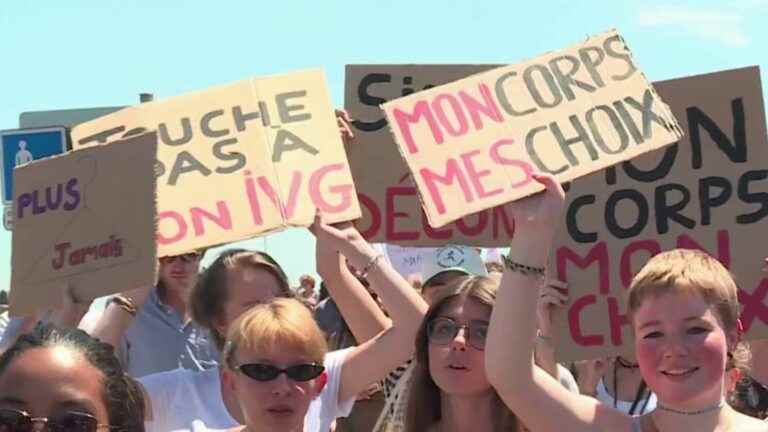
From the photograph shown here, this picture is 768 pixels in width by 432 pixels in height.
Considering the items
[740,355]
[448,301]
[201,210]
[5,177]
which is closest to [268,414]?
[448,301]

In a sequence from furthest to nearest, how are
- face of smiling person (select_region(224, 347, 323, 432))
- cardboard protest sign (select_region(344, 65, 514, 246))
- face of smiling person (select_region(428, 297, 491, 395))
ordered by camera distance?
cardboard protest sign (select_region(344, 65, 514, 246)), face of smiling person (select_region(428, 297, 491, 395)), face of smiling person (select_region(224, 347, 323, 432))

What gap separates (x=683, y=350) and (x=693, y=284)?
0.16 metres

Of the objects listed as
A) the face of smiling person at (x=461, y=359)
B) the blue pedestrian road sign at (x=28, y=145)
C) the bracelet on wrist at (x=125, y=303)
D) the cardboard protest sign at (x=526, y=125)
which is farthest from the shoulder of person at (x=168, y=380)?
the blue pedestrian road sign at (x=28, y=145)

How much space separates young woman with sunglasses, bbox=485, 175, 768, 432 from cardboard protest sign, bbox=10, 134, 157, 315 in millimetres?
1244

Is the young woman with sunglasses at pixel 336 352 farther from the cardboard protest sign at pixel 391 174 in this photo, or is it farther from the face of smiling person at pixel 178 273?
the face of smiling person at pixel 178 273

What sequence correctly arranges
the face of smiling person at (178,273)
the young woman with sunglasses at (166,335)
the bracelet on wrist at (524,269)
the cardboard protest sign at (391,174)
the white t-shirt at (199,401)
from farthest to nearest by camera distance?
the face of smiling person at (178,273) → the young woman with sunglasses at (166,335) → the cardboard protest sign at (391,174) → the white t-shirt at (199,401) → the bracelet on wrist at (524,269)

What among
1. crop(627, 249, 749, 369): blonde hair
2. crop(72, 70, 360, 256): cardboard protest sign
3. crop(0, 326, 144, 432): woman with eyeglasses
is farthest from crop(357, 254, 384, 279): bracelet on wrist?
crop(0, 326, 144, 432): woman with eyeglasses

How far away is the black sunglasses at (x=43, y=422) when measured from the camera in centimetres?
186

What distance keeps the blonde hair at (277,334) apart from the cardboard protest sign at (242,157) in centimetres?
62

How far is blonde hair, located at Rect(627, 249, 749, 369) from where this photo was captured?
113 inches

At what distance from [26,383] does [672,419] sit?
1.57m

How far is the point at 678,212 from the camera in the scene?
3990 mm

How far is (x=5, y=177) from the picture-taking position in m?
6.48

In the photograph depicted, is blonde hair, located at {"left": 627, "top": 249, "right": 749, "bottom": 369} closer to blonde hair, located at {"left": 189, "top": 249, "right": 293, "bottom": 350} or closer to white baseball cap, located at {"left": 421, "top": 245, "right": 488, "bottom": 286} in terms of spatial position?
blonde hair, located at {"left": 189, "top": 249, "right": 293, "bottom": 350}
